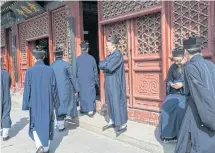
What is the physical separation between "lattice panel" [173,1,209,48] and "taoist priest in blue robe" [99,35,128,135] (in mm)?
1137

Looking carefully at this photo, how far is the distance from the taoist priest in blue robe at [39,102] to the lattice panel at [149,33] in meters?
2.09

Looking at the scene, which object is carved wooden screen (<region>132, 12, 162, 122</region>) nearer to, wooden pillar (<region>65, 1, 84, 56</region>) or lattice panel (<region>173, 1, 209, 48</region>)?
lattice panel (<region>173, 1, 209, 48</region>)

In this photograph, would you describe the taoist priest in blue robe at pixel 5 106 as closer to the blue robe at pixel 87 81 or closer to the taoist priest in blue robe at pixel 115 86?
the blue robe at pixel 87 81

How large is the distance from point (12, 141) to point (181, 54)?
142 inches

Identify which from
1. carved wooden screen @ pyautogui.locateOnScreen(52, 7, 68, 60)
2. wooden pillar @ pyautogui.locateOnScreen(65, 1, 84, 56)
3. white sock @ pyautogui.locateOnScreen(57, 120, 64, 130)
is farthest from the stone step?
carved wooden screen @ pyautogui.locateOnScreen(52, 7, 68, 60)

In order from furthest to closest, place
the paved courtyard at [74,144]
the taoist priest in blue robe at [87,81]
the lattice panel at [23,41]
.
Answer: the lattice panel at [23,41] < the taoist priest in blue robe at [87,81] < the paved courtyard at [74,144]

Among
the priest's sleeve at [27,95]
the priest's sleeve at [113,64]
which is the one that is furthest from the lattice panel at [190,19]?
the priest's sleeve at [27,95]

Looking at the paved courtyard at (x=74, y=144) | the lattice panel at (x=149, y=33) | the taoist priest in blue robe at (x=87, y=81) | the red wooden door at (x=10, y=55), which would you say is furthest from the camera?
the red wooden door at (x=10, y=55)

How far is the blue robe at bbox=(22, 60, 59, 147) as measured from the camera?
4.21 m

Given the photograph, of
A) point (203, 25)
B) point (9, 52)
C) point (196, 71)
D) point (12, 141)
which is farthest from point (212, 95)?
point (9, 52)

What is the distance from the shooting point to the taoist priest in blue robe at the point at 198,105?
8.63ft

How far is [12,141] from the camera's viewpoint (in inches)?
206

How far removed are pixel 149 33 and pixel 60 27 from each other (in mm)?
3592

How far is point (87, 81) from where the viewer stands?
20.5 feet
